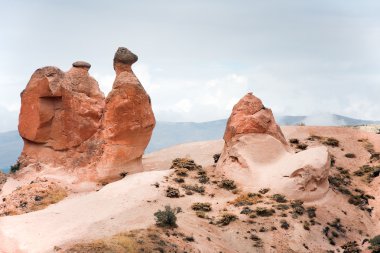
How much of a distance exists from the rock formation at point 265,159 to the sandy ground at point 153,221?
3.14ft

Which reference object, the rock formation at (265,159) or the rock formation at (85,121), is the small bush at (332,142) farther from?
the rock formation at (85,121)

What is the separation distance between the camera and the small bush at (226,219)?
2871 centimetres

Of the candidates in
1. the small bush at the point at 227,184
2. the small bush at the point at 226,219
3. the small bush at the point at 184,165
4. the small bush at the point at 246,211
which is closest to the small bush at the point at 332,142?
the small bush at the point at 184,165

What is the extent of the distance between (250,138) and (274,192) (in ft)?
19.9

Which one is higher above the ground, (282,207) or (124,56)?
(124,56)

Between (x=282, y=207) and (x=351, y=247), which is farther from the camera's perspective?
(x=282, y=207)

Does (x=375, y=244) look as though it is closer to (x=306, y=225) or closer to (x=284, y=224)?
(x=306, y=225)

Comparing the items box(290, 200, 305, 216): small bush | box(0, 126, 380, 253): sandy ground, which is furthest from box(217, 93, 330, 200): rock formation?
box(0, 126, 380, 253): sandy ground

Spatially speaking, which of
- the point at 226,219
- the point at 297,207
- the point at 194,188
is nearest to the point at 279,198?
the point at 297,207

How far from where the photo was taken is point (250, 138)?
127 ft

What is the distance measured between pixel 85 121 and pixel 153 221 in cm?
1546

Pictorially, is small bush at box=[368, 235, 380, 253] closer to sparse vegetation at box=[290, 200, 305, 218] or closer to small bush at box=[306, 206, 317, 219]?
small bush at box=[306, 206, 317, 219]

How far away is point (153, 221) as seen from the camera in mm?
26016

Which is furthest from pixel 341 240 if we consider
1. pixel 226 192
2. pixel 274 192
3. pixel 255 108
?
pixel 255 108
